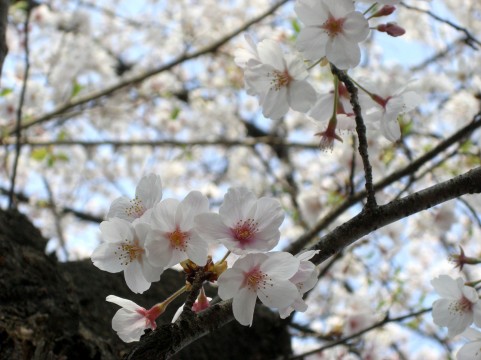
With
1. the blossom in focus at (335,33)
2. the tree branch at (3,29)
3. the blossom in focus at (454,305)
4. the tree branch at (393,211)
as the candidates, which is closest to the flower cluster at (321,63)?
the blossom in focus at (335,33)

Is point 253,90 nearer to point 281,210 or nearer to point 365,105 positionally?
point 365,105

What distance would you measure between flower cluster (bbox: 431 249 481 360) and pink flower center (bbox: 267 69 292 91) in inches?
23.2

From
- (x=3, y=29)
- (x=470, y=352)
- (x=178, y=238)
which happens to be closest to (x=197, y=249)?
(x=178, y=238)

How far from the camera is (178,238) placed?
960mm

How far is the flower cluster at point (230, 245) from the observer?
0.94m

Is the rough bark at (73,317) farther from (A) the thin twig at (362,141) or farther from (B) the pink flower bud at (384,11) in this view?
(B) the pink flower bud at (384,11)

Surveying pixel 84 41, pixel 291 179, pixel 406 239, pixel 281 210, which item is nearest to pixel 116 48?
pixel 84 41

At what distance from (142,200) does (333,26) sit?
55 centimetres

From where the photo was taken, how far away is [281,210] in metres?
0.98

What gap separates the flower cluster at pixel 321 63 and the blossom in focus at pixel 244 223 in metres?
0.36

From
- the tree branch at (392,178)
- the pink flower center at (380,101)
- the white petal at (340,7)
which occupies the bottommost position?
the white petal at (340,7)

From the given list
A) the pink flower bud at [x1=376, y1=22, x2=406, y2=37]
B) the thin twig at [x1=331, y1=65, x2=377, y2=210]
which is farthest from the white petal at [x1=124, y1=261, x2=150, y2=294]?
the pink flower bud at [x1=376, y1=22, x2=406, y2=37]

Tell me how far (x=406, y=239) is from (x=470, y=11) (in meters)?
2.88

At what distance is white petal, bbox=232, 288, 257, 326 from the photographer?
3.13 ft
